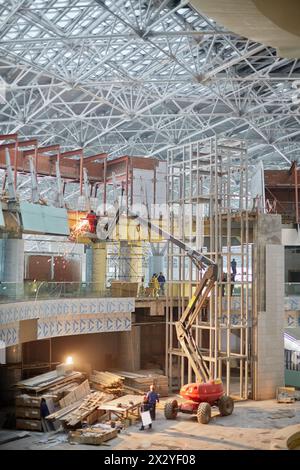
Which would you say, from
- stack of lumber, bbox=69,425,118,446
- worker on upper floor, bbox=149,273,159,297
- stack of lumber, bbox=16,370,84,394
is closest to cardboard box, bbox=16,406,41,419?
stack of lumber, bbox=16,370,84,394

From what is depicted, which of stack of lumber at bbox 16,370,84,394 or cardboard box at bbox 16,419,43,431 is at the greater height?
stack of lumber at bbox 16,370,84,394

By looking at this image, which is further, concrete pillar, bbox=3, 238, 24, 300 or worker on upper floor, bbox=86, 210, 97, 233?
worker on upper floor, bbox=86, 210, 97, 233

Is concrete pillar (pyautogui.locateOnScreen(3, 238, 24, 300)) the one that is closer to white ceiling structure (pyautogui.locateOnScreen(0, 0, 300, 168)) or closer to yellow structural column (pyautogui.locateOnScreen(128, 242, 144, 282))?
yellow structural column (pyautogui.locateOnScreen(128, 242, 144, 282))

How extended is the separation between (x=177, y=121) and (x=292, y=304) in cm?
2146

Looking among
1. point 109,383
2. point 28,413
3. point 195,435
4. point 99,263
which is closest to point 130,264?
point 99,263

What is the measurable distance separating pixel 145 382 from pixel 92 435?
6.70 meters

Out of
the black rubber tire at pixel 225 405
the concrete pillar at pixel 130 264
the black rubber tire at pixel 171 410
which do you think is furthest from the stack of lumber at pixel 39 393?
the concrete pillar at pixel 130 264

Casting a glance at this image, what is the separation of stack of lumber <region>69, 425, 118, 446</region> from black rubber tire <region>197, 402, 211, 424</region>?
329 cm

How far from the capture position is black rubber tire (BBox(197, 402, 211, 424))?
20.0 metres

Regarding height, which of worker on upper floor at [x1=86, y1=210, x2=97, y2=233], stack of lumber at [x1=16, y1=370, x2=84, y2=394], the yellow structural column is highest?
worker on upper floor at [x1=86, y1=210, x2=97, y2=233]

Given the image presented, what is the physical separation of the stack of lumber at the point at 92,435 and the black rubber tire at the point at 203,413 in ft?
10.8

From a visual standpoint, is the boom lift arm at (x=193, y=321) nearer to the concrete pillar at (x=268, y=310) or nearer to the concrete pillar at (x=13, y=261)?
the concrete pillar at (x=268, y=310)

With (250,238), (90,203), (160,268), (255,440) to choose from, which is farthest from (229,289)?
(160,268)

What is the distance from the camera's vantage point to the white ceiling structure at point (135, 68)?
26406 millimetres
